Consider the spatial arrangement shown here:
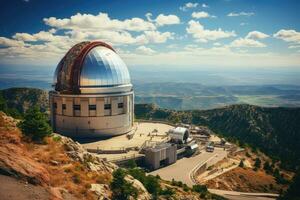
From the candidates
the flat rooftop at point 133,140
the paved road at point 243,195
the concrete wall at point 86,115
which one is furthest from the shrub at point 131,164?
the concrete wall at point 86,115

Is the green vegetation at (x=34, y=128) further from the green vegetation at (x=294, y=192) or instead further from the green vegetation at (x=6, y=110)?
the green vegetation at (x=294, y=192)

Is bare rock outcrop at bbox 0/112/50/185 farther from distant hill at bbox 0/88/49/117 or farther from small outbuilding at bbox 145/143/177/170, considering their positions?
distant hill at bbox 0/88/49/117

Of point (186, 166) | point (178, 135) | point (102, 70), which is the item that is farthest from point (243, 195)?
point (102, 70)

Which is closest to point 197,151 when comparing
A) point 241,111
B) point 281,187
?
point 281,187

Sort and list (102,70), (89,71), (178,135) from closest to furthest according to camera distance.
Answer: (89,71)
(102,70)
(178,135)

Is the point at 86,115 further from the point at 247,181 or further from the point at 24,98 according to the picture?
the point at 24,98

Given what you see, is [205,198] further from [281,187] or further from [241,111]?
[241,111]
